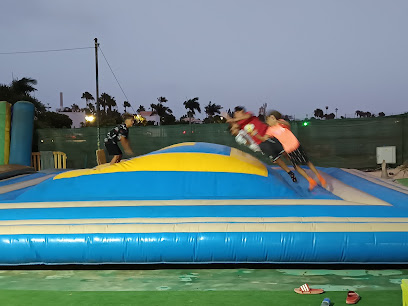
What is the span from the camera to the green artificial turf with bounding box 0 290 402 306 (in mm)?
2227

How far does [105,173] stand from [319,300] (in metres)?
1.84

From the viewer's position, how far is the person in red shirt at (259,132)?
3734 millimetres

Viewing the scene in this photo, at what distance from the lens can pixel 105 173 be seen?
3203 mm

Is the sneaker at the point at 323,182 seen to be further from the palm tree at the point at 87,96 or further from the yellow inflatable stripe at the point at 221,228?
the palm tree at the point at 87,96

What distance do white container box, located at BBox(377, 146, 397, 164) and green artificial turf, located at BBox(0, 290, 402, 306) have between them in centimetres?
803

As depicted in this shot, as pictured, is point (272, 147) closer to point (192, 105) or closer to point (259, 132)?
point (259, 132)

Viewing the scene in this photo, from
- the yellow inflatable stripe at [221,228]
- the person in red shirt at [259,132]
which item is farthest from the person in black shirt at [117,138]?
the yellow inflatable stripe at [221,228]

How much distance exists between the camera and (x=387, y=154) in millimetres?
9695

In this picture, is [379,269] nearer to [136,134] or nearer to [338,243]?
[338,243]

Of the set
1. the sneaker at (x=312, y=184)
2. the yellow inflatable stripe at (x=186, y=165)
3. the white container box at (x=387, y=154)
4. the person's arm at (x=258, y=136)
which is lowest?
the sneaker at (x=312, y=184)

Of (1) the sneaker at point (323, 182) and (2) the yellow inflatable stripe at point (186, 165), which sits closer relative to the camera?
(2) the yellow inflatable stripe at point (186, 165)

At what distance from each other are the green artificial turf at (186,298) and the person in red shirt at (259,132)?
1.46m

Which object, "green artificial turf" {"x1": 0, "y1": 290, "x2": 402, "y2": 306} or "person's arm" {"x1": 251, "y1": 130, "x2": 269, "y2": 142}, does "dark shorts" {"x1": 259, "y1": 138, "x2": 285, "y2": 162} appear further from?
"green artificial turf" {"x1": 0, "y1": 290, "x2": 402, "y2": 306}

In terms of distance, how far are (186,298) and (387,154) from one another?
8.70 meters
